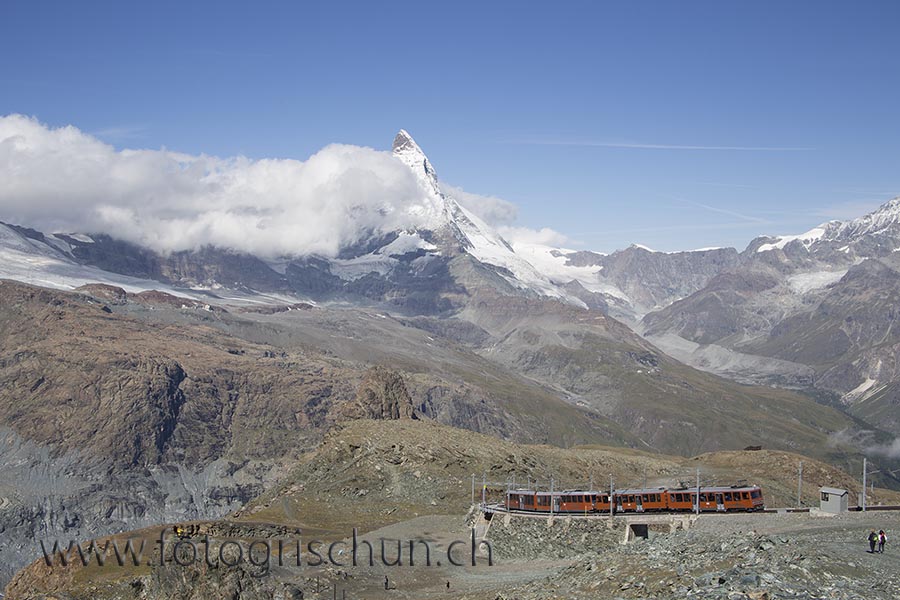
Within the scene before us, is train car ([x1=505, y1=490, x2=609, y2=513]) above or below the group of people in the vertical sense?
below

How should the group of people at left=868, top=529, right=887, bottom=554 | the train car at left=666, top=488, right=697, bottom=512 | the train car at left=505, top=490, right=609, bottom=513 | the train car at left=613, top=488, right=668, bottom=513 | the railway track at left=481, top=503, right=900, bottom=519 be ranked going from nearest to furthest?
the group of people at left=868, top=529, right=887, bottom=554
the railway track at left=481, top=503, right=900, bottom=519
the train car at left=666, top=488, right=697, bottom=512
the train car at left=613, top=488, right=668, bottom=513
the train car at left=505, top=490, right=609, bottom=513

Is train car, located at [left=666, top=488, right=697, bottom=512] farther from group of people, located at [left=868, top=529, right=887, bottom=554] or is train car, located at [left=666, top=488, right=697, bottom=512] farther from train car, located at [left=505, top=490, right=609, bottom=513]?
group of people, located at [left=868, top=529, right=887, bottom=554]

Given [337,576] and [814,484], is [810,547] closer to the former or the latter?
[337,576]

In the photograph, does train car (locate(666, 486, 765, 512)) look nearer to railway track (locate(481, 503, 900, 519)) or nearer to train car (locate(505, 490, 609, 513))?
railway track (locate(481, 503, 900, 519))

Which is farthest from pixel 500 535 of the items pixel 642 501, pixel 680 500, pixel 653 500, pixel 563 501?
pixel 680 500

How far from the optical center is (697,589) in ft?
165

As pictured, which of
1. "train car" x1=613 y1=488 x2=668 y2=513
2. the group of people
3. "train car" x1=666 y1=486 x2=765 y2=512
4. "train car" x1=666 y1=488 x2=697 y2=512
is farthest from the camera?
"train car" x1=613 y1=488 x2=668 y2=513

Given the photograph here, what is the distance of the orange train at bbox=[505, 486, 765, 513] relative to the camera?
87.9 metres

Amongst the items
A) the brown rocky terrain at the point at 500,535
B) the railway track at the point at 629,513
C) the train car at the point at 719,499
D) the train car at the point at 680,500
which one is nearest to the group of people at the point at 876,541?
the brown rocky terrain at the point at 500,535

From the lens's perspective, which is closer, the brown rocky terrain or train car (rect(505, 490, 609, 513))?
the brown rocky terrain

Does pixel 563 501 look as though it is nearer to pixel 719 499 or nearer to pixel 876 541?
pixel 719 499

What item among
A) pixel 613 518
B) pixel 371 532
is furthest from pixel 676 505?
pixel 371 532

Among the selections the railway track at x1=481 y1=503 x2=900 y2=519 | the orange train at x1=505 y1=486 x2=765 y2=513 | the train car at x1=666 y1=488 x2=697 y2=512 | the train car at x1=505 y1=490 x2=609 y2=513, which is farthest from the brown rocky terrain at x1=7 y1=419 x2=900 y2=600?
the train car at x1=666 y1=488 x2=697 y2=512

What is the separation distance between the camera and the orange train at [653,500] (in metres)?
87.9
